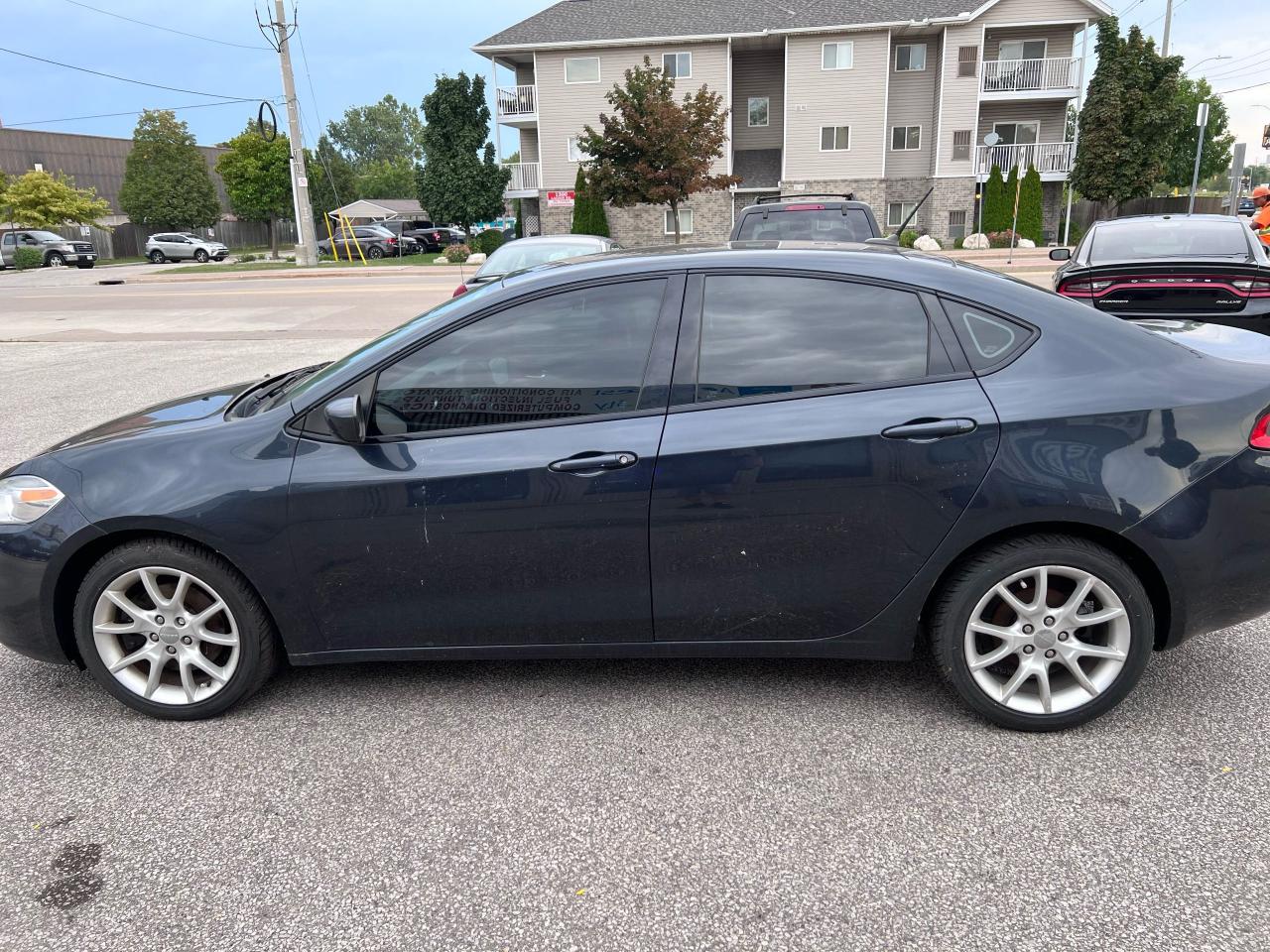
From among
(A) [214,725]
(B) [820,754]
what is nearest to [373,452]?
(A) [214,725]

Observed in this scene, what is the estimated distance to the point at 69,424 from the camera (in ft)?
28.6

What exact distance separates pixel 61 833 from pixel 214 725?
647 mm

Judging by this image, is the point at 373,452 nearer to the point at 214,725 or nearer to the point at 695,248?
the point at 214,725

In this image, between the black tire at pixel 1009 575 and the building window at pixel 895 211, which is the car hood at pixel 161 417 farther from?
the building window at pixel 895 211

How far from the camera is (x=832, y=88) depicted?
124 ft

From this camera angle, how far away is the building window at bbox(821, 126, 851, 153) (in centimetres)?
3841

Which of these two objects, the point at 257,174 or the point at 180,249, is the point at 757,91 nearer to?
the point at 257,174

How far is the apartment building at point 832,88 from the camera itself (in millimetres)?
37438

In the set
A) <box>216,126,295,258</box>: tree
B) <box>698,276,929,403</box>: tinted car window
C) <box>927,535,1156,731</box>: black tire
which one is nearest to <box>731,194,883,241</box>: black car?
<box>698,276,929,403</box>: tinted car window

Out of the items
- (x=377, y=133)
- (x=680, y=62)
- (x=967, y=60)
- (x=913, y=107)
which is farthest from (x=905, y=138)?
(x=377, y=133)

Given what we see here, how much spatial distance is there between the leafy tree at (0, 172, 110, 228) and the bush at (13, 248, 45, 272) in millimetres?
8548

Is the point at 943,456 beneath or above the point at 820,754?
above

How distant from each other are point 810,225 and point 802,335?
742 cm

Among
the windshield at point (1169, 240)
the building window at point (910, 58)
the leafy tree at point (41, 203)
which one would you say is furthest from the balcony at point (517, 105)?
the windshield at point (1169, 240)
